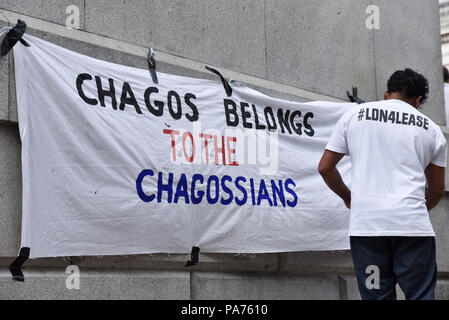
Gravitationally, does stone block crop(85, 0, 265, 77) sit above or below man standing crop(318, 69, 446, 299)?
above

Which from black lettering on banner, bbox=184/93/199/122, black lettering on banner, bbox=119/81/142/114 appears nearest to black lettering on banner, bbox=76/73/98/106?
black lettering on banner, bbox=119/81/142/114

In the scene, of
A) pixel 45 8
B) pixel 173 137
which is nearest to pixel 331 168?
pixel 173 137

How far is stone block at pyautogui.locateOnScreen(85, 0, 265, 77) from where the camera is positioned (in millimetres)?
5074

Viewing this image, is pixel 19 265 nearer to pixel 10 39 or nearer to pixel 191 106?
pixel 10 39

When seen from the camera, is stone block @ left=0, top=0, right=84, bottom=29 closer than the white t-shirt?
No

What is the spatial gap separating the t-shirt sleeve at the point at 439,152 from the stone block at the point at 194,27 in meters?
1.82

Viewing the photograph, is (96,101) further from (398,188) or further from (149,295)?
(398,188)

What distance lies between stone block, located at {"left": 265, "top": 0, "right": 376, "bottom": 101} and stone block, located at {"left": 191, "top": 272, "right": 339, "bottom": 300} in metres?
1.58

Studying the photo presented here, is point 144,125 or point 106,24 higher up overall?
point 106,24

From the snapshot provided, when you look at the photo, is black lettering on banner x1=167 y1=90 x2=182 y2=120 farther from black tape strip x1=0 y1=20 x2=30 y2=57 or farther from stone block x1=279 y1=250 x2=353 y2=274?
stone block x1=279 y1=250 x2=353 y2=274

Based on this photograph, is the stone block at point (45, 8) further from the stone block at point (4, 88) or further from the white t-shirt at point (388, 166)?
the white t-shirt at point (388, 166)
